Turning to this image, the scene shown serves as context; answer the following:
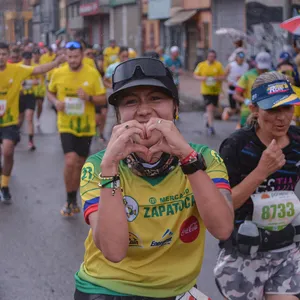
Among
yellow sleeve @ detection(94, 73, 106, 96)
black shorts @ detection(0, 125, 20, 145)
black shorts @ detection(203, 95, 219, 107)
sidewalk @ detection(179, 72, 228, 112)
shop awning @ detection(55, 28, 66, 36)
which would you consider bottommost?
sidewalk @ detection(179, 72, 228, 112)

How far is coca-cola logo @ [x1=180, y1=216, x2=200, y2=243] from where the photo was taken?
2.68 m

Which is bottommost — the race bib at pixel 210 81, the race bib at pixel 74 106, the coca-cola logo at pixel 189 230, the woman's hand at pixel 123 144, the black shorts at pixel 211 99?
the black shorts at pixel 211 99

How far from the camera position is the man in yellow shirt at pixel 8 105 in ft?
28.7

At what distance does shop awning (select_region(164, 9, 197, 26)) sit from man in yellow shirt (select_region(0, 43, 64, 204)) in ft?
91.8

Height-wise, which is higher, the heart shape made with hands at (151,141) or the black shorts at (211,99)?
the heart shape made with hands at (151,141)

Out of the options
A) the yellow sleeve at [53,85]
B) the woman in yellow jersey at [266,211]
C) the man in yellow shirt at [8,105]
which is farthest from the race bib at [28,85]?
the woman in yellow jersey at [266,211]

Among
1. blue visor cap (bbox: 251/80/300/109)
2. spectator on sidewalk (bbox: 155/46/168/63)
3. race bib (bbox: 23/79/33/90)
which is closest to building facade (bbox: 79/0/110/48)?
spectator on sidewalk (bbox: 155/46/168/63)

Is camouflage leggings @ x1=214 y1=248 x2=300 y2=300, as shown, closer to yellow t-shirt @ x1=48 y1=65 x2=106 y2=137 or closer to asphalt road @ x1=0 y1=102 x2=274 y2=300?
asphalt road @ x1=0 y1=102 x2=274 y2=300

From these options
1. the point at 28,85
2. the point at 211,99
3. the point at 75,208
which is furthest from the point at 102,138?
the point at 75,208

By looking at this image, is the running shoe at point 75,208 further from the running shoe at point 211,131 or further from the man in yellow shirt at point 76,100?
the running shoe at point 211,131

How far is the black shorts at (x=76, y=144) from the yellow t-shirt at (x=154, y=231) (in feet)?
17.9

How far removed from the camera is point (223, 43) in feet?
107

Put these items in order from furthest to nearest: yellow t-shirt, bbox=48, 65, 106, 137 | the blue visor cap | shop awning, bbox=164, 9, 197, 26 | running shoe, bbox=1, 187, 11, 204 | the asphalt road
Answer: shop awning, bbox=164, 9, 197, 26
running shoe, bbox=1, 187, 11, 204
yellow t-shirt, bbox=48, 65, 106, 137
the asphalt road
the blue visor cap

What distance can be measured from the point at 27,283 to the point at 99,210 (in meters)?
3.35
